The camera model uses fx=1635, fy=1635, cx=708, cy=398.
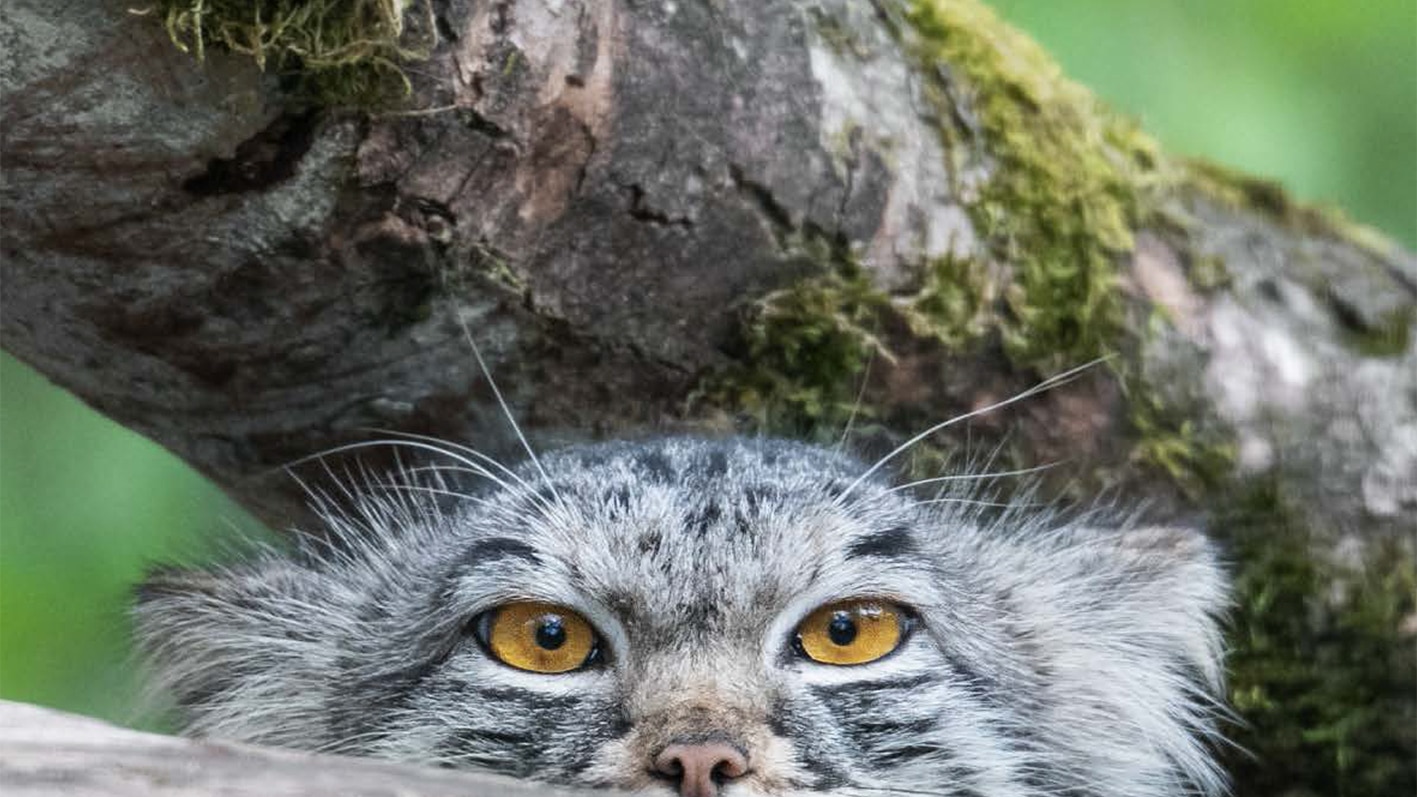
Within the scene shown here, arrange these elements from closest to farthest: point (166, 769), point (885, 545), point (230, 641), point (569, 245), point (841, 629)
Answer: point (166, 769)
point (841, 629)
point (885, 545)
point (569, 245)
point (230, 641)

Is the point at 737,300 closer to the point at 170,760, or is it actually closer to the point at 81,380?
the point at 81,380

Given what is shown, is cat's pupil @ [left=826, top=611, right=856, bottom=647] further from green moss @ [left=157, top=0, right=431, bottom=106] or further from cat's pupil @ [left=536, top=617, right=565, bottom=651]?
green moss @ [left=157, top=0, right=431, bottom=106]

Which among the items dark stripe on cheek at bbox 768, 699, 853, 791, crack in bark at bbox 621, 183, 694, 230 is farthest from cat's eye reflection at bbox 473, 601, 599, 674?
crack in bark at bbox 621, 183, 694, 230

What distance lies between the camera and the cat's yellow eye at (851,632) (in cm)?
306

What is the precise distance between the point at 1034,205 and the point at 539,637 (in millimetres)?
1774

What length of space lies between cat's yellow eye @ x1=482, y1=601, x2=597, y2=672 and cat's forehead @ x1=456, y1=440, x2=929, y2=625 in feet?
0.20

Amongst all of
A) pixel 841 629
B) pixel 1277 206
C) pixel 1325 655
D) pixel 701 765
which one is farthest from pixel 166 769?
pixel 1277 206

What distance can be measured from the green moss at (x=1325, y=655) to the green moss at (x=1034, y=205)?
655mm

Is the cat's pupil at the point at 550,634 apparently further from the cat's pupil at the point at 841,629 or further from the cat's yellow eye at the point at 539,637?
the cat's pupil at the point at 841,629

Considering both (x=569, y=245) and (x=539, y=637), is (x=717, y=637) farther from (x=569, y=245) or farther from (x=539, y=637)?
(x=569, y=245)

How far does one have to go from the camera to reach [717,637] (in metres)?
2.96

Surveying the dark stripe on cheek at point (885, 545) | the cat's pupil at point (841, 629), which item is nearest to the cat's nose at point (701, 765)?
the cat's pupil at point (841, 629)

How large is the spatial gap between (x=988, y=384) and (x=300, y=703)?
180 centimetres

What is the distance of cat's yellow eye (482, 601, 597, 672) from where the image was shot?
9.95 feet
